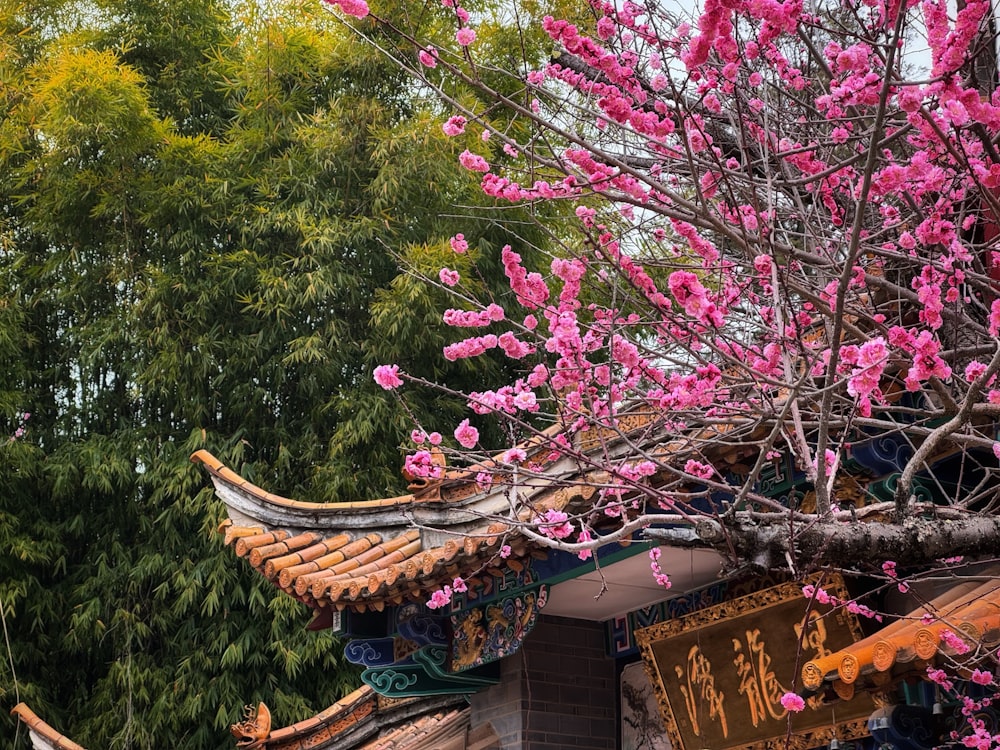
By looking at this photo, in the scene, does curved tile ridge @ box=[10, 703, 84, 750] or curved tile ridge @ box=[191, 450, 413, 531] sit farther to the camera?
curved tile ridge @ box=[10, 703, 84, 750]

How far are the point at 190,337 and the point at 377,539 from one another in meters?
4.89

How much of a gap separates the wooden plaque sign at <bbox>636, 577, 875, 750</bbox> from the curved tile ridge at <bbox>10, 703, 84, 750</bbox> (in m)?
4.75

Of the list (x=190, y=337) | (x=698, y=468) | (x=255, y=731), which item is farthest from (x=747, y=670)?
(x=190, y=337)

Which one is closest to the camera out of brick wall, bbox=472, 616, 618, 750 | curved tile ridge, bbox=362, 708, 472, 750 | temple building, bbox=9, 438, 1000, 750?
temple building, bbox=9, 438, 1000, 750

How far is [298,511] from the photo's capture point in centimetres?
694

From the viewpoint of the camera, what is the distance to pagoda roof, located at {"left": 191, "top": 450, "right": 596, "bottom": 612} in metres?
5.50

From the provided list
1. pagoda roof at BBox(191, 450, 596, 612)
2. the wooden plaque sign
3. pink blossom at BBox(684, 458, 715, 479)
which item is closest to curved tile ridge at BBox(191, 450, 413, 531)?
pagoda roof at BBox(191, 450, 596, 612)

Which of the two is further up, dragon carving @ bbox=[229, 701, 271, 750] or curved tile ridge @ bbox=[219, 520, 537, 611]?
curved tile ridge @ bbox=[219, 520, 537, 611]

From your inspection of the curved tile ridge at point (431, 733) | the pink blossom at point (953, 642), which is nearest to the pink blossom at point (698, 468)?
the pink blossom at point (953, 642)

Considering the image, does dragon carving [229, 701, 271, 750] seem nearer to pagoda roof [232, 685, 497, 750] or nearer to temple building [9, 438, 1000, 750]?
pagoda roof [232, 685, 497, 750]

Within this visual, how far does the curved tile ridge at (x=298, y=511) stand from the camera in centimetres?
691

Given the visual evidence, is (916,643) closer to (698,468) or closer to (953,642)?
(953,642)

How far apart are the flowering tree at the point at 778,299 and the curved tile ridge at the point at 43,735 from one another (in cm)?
461

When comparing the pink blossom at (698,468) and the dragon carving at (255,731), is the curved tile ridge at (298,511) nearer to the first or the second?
the dragon carving at (255,731)
